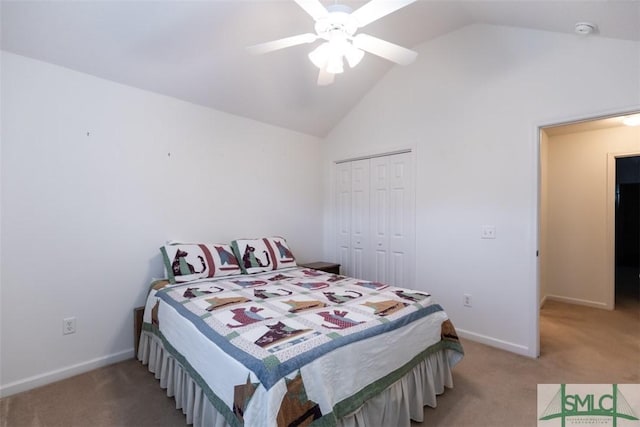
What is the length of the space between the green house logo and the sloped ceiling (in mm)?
2420

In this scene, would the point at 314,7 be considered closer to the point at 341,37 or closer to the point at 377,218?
the point at 341,37

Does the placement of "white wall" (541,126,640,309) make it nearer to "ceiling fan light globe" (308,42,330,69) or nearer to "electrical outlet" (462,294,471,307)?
"electrical outlet" (462,294,471,307)

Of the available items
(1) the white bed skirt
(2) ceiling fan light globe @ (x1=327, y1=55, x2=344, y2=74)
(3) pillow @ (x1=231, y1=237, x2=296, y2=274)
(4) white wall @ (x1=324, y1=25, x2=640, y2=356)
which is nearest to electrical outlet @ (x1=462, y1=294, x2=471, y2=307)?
(4) white wall @ (x1=324, y1=25, x2=640, y2=356)

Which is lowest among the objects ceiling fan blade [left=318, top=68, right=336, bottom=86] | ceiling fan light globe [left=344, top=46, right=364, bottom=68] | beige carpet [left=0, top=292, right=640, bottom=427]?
beige carpet [left=0, top=292, right=640, bottom=427]

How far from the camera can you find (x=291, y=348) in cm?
134

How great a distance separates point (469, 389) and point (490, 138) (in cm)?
212

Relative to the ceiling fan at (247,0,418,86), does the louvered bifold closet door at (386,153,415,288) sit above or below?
below

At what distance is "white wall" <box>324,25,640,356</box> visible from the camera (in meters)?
2.38

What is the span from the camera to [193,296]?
2102 millimetres

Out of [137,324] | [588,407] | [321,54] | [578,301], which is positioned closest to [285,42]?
[321,54]

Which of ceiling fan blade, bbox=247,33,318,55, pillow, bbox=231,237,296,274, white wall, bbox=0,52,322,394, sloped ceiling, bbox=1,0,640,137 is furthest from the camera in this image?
pillow, bbox=231,237,296,274

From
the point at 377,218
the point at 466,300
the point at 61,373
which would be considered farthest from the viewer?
the point at 377,218

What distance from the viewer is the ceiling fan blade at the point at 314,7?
1.53 m

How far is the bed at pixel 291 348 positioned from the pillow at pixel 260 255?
324 mm
